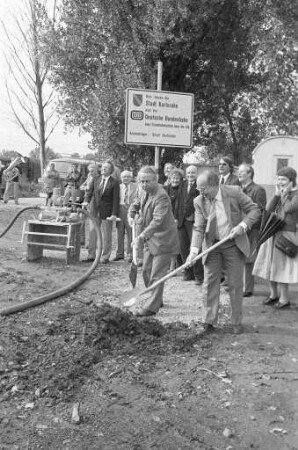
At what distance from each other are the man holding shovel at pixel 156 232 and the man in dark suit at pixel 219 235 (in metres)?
0.63

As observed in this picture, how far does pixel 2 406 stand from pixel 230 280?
271cm

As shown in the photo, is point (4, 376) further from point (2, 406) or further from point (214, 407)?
point (214, 407)

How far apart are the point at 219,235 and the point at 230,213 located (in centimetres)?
25

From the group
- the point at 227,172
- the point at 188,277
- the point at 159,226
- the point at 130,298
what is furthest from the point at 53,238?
the point at 159,226

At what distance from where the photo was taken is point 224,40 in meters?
19.5

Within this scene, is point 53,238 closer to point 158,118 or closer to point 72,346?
point 158,118

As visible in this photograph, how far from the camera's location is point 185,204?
815 cm

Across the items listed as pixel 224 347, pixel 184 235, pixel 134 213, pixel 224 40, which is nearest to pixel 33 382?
pixel 224 347

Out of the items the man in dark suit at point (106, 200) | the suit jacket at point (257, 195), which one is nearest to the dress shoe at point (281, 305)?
the suit jacket at point (257, 195)

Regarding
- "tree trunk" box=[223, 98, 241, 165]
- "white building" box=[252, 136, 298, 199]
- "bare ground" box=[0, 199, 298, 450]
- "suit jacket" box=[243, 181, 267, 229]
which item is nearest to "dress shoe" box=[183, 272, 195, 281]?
"suit jacket" box=[243, 181, 267, 229]

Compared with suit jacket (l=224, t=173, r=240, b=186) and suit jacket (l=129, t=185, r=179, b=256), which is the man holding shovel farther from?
suit jacket (l=224, t=173, r=240, b=186)

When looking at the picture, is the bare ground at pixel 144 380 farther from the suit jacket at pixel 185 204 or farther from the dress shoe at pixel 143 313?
the suit jacket at pixel 185 204

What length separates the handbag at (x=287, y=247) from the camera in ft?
21.4

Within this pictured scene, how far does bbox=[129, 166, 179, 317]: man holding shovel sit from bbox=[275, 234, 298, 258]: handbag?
1305 millimetres
